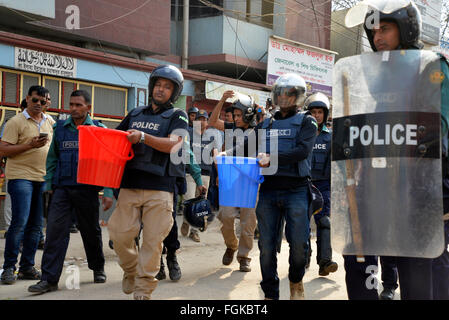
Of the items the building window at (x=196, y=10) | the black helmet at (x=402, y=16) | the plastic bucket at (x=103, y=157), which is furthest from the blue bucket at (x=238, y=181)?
the building window at (x=196, y=10)

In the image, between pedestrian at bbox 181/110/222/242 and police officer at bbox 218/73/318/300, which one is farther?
pedestrian at bbox 181/110/222/242

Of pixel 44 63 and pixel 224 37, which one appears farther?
pixel 224 37

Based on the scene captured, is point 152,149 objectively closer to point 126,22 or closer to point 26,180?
point 26,180

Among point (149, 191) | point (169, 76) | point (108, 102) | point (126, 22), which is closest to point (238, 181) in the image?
point (149, 191)

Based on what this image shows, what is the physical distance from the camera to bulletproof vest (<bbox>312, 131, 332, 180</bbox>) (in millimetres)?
6902

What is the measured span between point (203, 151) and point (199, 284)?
15.1ft

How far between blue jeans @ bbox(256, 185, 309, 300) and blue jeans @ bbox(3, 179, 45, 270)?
2557 millimetres

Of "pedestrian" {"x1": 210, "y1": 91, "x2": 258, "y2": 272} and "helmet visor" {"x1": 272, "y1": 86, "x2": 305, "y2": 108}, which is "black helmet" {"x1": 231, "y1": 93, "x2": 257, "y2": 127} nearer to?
"pedestrian" {"x1": 210, "y1": 91, "x2": 258, "y2": 272}

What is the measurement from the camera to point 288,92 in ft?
17.1

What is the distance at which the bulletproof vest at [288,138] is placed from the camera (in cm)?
504

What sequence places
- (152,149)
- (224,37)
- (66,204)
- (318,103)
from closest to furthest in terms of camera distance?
(152,149) < (66,204) < (318,103) < (224,37)

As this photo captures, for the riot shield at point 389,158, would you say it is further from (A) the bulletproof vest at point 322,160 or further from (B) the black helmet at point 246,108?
(B) the black helmet at point 246,108

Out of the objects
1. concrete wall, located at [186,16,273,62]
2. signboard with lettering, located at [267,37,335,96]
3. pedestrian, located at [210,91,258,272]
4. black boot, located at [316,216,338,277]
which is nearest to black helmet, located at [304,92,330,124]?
pedestrian, located at [210,91,258,272]

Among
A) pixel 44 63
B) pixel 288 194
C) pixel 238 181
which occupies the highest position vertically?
pixel 44 63
